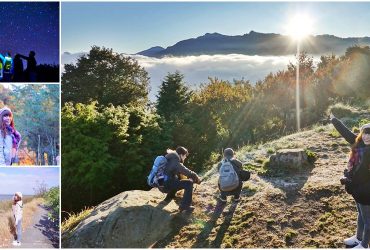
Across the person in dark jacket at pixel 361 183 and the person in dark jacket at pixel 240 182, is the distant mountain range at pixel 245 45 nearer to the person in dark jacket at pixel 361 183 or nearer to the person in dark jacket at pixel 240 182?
the person in dark jacket at pixel 240 182

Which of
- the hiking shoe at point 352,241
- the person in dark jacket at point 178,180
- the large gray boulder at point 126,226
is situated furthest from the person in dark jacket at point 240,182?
the hiking shoe at point 352,241

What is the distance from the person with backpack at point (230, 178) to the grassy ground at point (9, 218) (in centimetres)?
379

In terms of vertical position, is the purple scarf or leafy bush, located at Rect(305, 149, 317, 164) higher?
the purple scarf

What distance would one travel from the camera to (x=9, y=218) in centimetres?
1076

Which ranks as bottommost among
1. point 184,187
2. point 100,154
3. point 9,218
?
point 9,218

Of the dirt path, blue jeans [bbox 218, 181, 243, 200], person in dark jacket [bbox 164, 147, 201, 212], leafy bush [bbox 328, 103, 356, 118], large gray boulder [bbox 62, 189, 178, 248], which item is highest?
leafy bush [bbox 328, 103, 356, 118]

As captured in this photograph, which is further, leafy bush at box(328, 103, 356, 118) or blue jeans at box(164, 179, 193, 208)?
leafy bush at box(328, 103, 356, 118)

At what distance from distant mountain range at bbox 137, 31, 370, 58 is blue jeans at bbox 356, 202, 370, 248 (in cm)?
604

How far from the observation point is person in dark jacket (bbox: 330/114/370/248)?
839 cm

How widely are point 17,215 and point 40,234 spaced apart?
603mm

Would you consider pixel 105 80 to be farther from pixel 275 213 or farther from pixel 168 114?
pixel 275 213

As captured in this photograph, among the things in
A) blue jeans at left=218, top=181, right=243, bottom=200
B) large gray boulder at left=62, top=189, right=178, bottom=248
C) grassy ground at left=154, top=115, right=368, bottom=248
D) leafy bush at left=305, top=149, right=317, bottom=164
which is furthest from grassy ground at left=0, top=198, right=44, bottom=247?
leafy bush at left=305, top=149, right=317, bottom=164

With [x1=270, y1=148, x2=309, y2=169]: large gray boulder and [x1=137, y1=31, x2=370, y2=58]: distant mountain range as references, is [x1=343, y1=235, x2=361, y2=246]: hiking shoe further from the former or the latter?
[x1=137, y1=31, x2=370, y2=58]: distant mountain range

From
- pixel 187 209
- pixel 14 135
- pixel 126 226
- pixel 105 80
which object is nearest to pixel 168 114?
pixel 105 80
